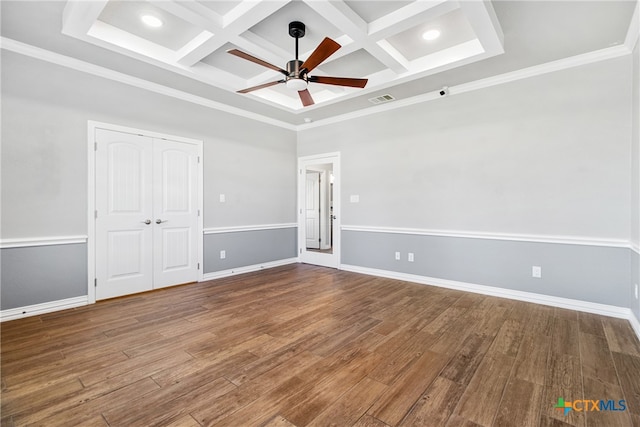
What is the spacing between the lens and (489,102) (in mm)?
3873

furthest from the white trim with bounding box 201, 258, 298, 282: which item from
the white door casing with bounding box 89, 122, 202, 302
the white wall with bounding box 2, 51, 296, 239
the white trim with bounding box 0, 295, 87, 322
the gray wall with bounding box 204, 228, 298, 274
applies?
the white trim with bounding box 0, 295, 87, 322

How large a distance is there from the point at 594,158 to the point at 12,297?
21.1 ft

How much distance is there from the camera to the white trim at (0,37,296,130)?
9.97 ft

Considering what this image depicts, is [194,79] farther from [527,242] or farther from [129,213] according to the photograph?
[527,242]

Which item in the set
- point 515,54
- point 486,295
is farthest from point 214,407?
point 515,54

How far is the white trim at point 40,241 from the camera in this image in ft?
9.91

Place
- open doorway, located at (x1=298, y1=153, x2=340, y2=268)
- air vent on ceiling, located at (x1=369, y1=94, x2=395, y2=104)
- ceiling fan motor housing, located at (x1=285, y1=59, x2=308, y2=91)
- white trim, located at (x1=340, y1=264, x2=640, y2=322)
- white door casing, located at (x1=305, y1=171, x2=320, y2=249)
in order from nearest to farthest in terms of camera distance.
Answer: ceiling fan motor housing, located at (x1=285, y1=59, x2=308, y2=91) → white trim, located at (x1=340, y1=264, x2=640, y2=322) → air vent on ceiling, located at (x1=369, y1=94, x2=395, y2=104) → open doorway, located at (x1=298, y1=153, x2=340, y2=268) → white door casing, located at (x1=305, y1=171, x2=320, y2=249)

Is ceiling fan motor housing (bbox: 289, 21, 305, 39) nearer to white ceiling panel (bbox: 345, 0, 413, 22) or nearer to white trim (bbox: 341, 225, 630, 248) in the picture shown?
white ceiling panel (bbox: 345, 0, 413, 22)

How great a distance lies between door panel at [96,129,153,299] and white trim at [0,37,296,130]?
698 mm

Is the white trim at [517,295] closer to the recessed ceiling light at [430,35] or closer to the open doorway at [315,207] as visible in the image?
the open doorway at [315,207]

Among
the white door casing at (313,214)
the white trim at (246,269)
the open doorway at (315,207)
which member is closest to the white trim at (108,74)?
the open doorway at (315,207)

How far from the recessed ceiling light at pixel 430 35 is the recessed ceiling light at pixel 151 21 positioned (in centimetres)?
277

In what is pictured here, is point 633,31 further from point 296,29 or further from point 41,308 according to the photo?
point 41,308

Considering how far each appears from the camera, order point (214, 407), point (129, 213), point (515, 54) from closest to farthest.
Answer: point (214, 407)
point (515, 54)
point (129, 213)
